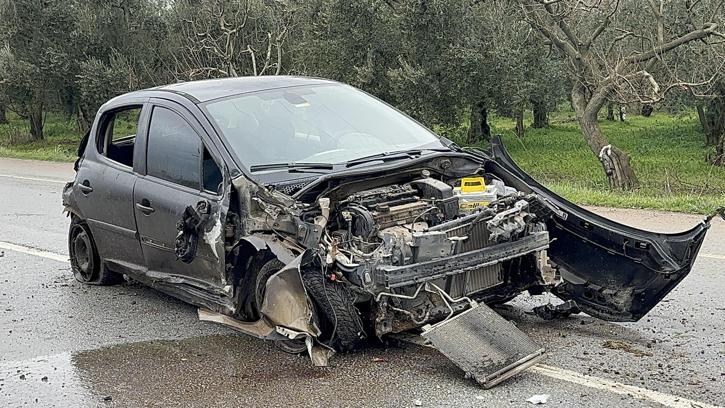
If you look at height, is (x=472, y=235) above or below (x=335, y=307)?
above

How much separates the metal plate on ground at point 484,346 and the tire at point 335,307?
18.5 inches

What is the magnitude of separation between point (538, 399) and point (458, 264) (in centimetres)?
99

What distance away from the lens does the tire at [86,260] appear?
7.55 metres

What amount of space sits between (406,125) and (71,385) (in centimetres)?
315

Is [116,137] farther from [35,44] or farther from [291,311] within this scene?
[35,44]

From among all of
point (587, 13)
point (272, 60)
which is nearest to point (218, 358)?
point (587, 13)

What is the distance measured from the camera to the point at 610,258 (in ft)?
18.8

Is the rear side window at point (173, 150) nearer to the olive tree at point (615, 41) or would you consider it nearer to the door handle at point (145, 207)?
the door handle at point (145, 207)

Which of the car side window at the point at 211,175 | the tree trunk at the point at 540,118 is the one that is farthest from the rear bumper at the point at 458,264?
the tree trunk at the point at 540,118

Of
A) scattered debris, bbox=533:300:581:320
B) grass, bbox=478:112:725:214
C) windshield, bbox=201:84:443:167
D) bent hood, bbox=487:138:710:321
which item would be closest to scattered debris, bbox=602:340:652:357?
bent hood, bbox=487:138:710:321

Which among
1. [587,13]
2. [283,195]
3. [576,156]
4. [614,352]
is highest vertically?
[587,13]

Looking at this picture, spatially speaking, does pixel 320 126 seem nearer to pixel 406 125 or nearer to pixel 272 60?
pixel 406 125

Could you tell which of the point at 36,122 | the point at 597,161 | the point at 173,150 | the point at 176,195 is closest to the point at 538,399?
the point at 176,195

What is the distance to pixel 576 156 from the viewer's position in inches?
1158
